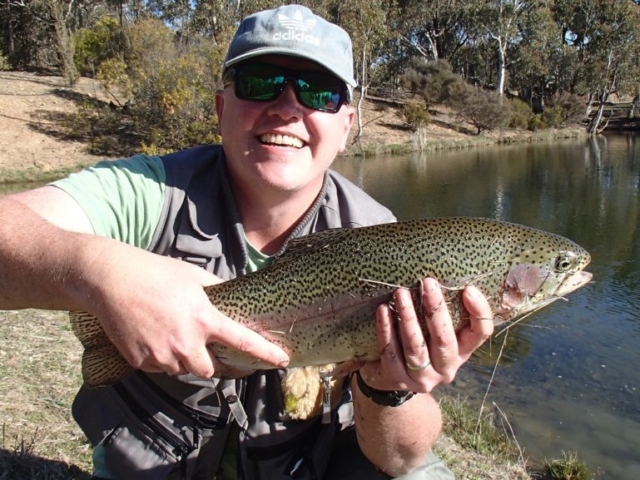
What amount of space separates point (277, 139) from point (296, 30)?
584mm

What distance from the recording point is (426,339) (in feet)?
8.91

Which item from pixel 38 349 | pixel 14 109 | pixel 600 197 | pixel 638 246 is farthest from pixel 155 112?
pixel 38 349

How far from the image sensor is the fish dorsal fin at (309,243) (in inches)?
119

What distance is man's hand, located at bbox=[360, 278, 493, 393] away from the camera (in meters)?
2.63

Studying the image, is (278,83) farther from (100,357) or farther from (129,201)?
(100,357)

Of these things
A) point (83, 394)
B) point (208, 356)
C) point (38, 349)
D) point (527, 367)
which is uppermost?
point (208, 356)

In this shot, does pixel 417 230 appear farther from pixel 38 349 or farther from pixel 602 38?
pixel 602 38

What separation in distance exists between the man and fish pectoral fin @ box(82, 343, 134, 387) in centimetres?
25

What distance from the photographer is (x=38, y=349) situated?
6227mm

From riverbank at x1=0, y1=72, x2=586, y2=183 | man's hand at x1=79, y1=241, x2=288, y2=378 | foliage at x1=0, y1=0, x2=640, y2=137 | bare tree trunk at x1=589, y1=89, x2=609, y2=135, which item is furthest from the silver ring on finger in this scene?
bare tree trunk at x1=589, y1=89, x2=609, y2=135

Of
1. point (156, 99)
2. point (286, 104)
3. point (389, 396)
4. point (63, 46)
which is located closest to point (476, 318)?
point (389, 396)

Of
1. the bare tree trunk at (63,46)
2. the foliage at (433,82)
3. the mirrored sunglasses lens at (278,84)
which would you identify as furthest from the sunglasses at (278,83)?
the foliage at (433,82)

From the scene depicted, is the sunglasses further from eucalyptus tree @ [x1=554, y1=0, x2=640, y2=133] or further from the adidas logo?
eucalyptus tree @ [x1=554, y1=0, x2=640, y2=133]

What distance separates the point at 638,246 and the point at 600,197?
733cm
